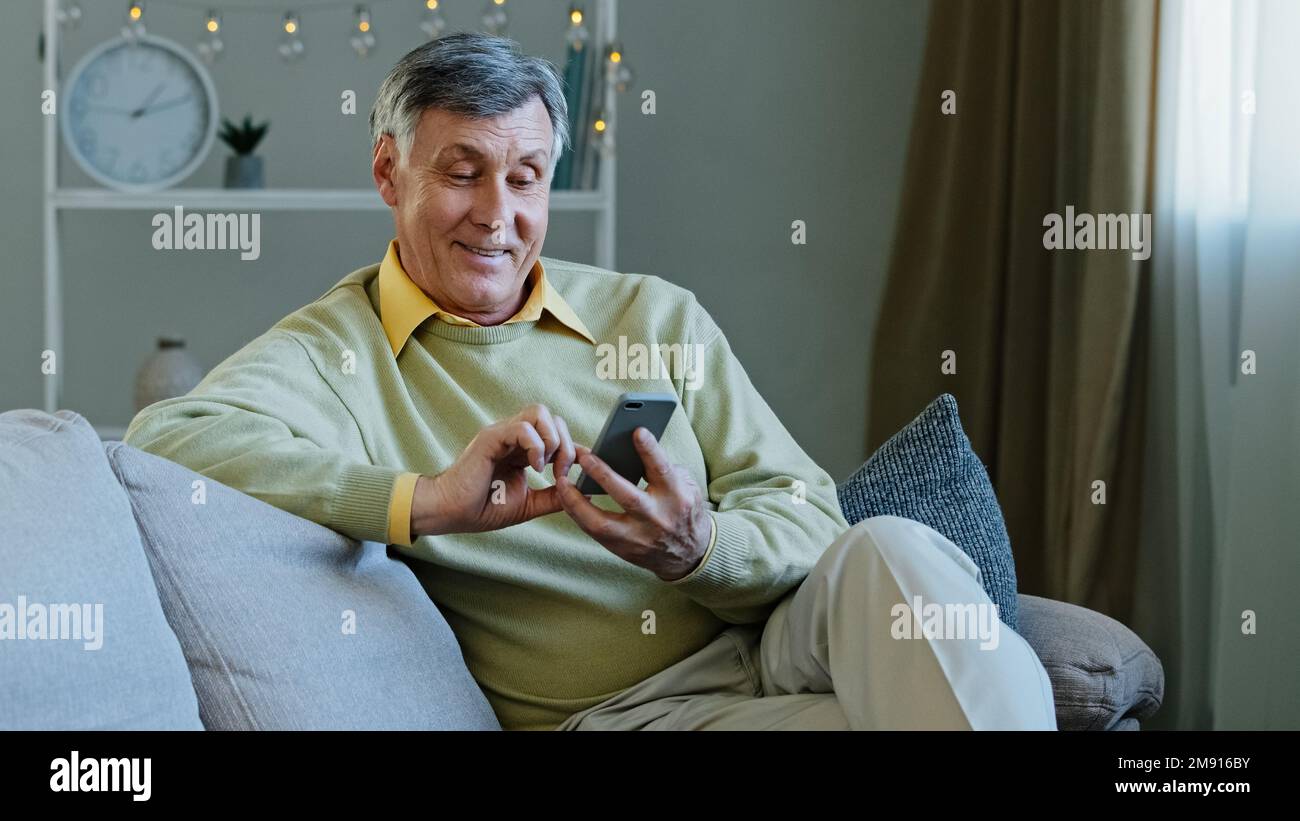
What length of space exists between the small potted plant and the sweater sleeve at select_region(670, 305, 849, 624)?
5.53 feet

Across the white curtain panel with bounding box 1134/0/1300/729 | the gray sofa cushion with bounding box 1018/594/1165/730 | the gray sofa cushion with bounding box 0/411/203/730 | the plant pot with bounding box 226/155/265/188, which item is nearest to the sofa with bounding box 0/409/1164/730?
the gray sofa cushion with bounding box 0/411/203/730

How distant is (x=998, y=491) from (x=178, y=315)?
2.03 m

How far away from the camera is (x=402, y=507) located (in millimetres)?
1334

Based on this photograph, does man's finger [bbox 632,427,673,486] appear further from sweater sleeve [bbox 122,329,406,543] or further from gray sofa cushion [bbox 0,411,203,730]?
gray sofa cushion [bbox 0,411,203,730]

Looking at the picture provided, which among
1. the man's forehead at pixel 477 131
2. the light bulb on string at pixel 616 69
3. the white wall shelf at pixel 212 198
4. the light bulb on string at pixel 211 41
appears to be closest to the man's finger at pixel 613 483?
the man's forehead at pixel 477 131

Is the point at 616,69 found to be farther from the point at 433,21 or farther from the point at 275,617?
the point at 275,617

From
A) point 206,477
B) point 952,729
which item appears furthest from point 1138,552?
point 206,477

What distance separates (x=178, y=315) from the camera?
3.41 metres

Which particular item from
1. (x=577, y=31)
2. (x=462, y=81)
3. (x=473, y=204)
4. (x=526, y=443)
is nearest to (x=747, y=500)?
(x=526, y=443)

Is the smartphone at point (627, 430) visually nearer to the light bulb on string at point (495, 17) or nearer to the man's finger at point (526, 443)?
the man's finger at point (526, 443)

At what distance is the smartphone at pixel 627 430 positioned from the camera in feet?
4.22

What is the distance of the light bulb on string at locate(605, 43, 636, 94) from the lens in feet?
9.65
